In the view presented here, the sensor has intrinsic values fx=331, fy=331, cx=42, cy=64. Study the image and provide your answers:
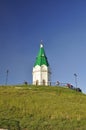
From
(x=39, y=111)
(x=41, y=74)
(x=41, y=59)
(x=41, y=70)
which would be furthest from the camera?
(x=41, y=59)

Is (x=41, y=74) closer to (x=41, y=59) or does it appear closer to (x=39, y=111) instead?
(x=41, y=59)

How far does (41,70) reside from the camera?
67.1m

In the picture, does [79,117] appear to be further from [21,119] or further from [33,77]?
[33,77]

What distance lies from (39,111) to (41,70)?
107ft

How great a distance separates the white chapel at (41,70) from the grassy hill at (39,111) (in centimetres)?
1859

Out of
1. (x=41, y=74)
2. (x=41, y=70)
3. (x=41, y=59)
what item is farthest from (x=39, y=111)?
(x=41, y=59)

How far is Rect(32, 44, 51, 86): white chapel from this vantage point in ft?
219

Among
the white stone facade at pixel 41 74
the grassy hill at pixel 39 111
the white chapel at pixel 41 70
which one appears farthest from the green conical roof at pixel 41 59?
the grassy hill at pixel 39 111

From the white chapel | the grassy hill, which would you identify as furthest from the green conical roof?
the grassy hill

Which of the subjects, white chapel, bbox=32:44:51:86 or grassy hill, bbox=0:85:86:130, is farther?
white chapel, bbox=32:44:51:86

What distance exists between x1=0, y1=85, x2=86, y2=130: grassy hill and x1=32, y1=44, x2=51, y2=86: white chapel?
1859 cm

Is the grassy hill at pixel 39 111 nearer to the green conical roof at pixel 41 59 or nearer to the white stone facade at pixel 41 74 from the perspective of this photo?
the white stone facade at pixel 41 74

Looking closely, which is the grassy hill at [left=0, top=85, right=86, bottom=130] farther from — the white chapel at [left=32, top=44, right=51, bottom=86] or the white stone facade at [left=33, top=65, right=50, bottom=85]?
the white chapel at [left=32, top=44, right=51, bottom=86]

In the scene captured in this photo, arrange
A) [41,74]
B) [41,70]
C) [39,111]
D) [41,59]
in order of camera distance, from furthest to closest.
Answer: [41,59] < [41,74] < [41,70] < [39,111]
